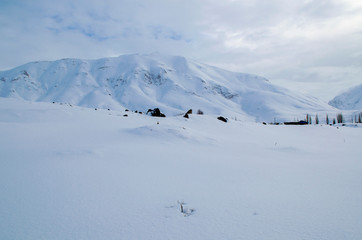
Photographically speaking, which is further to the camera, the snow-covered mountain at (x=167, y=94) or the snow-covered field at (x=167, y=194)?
the snow-covered mountain at (x=167, y=94)

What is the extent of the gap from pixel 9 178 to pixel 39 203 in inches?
51.0

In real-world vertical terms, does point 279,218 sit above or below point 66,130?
below

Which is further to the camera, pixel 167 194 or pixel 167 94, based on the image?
pixel 167 94

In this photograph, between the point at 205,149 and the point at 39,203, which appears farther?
the point at 205,149

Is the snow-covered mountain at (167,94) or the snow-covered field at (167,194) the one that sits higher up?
the snow-covered mountain at (167,94)

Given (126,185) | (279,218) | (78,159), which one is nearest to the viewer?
(279,218)

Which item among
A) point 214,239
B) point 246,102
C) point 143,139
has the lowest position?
point 214,239

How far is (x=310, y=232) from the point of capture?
235 cm

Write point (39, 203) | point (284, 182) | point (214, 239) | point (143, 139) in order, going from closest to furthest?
point (214, 239) → point (39, 203) → point (284, 182) → point (143, 139)

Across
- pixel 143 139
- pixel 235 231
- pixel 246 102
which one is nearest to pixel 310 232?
pixel 235 231

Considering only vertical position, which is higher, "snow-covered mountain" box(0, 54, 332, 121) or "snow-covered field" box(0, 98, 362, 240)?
"snow-covered mountain" box(0, 54, 332, 121)

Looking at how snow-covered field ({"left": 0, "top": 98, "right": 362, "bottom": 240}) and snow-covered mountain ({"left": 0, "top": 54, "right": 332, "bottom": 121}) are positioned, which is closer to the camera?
snow-covered field ({"left": 0, "top": 98, "right": 362, "bottom": 240})

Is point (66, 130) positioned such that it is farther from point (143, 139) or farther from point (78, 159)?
Answer: point (78, 159)

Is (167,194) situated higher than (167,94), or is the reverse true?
(167,94)
